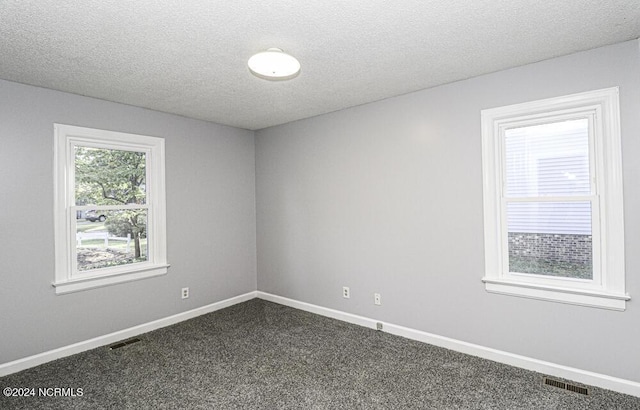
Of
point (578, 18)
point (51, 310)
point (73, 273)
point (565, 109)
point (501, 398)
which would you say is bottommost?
point (501, 398)

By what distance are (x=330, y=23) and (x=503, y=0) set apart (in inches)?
37.8

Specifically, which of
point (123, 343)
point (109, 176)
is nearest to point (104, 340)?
point (123, 343)

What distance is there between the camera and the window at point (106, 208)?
3135 mm

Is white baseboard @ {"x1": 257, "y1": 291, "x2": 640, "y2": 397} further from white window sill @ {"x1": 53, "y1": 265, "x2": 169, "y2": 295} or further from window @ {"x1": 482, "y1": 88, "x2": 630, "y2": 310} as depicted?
white window sill @ {"x1": 53, "y1": 265, "x2": 169, "y2": 295}

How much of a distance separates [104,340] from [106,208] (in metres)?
1.32

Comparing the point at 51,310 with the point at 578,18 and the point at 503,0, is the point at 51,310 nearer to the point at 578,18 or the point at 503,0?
the point at 503,0

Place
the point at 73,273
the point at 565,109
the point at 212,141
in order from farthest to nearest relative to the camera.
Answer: the point at 212,141 → the point at 73,273 → the point at 565,109

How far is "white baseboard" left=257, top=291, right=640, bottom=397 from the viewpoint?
7.84 ft

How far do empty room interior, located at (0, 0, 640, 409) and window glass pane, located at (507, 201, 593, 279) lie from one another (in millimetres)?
16

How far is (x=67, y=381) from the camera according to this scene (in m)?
2.65

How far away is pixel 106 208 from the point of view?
350cm

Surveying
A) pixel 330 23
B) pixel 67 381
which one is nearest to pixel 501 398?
pixel 330 23

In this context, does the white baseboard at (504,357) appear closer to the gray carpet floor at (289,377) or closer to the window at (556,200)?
the gray carpet floor at (289,377)

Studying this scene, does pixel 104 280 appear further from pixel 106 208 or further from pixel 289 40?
pixel 289 40
